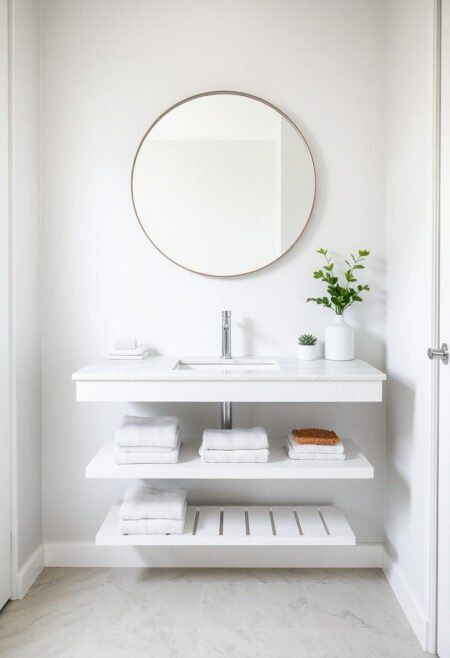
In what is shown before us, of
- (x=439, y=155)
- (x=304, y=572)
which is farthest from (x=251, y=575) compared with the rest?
(x=439, y=155)

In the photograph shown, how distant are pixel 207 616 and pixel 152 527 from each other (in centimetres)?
38

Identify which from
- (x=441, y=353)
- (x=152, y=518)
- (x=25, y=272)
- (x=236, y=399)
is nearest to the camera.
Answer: (x=441, y=353)

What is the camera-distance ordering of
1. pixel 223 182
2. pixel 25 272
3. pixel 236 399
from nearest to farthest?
pixel 236 399 → pixel 25 272 → pixel 223 182

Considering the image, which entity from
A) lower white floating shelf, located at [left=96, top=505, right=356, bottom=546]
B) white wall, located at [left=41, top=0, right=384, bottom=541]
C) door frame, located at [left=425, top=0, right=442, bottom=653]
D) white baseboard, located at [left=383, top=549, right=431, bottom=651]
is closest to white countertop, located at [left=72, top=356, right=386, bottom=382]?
door frame, located at [left=425, top=0, right=442, bottom=653]

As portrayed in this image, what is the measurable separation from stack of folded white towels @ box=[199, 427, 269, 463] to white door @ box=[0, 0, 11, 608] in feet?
2.44

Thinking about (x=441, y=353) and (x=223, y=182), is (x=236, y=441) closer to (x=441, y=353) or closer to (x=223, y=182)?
(x=441, y=353)

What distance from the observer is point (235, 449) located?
204 centimetres

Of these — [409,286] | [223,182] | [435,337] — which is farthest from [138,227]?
[435,337]

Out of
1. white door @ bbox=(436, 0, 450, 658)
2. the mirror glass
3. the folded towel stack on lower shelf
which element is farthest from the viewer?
the mirror glass

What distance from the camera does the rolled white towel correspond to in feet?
6.81

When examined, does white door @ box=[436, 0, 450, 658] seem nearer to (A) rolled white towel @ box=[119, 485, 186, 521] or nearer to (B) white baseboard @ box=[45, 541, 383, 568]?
(B) white baseboard @ box=[45, 541, 383, 568]

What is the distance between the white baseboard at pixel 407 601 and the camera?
187cm

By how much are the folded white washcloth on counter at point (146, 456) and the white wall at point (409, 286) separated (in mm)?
883

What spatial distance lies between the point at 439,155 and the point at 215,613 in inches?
70.5
